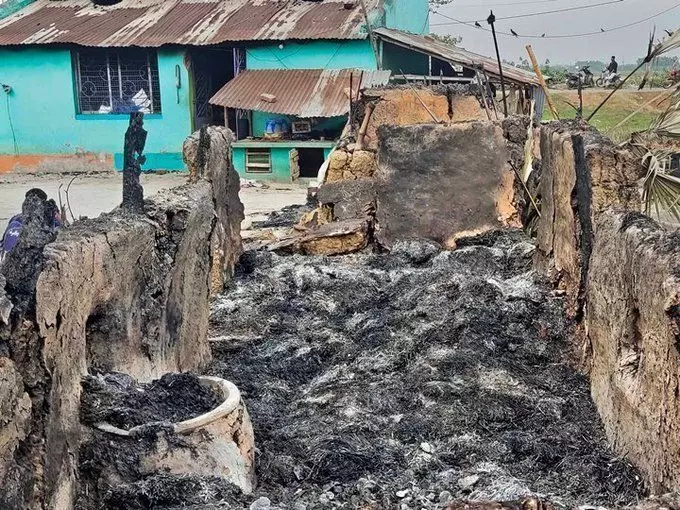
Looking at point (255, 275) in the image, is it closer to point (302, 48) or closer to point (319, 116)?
point (319, 116)

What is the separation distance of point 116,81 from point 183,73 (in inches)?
76.9

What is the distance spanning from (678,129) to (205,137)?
4.65 metres

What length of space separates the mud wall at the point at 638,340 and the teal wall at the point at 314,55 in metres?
14.9

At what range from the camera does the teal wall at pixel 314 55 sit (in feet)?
65.5

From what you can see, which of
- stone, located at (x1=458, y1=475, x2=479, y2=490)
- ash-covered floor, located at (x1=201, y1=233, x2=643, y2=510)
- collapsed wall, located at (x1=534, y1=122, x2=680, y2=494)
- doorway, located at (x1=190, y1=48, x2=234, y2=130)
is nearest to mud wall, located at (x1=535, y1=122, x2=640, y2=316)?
collapsed wall, located at (x1=534, y1=122, x2=680, y2=494)

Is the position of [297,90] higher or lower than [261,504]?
higher

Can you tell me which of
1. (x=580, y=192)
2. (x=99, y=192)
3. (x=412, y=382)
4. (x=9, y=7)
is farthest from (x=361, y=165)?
(x=9, y=7)

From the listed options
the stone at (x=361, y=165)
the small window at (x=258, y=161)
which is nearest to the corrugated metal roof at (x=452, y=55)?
the small window at (x=258, y=161)

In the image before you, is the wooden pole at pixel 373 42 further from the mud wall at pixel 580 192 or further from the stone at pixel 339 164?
the mud wall at pixel 580 192

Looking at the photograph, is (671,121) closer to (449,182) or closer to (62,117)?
(449,182)

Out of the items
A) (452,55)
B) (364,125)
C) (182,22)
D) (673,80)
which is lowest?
(364,125)

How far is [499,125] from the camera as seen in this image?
34.0 feet

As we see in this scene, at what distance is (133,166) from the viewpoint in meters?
5.57

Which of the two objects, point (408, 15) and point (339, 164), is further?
point (408, 15)
